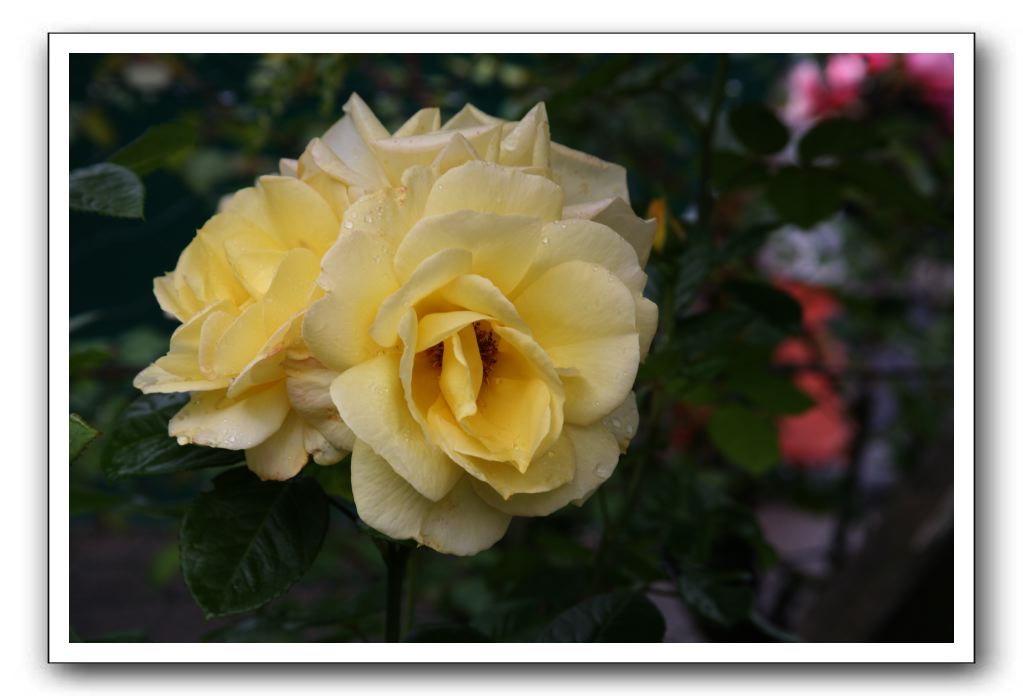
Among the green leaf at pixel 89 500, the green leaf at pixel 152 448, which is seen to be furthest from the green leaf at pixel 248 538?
the green leaf at pixel 89 500

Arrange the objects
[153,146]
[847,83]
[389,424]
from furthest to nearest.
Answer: [847,83] < [153,146] < [389,424]

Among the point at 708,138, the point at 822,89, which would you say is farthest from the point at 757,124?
the point at 822,89

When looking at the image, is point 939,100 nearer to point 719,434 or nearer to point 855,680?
point 719,434

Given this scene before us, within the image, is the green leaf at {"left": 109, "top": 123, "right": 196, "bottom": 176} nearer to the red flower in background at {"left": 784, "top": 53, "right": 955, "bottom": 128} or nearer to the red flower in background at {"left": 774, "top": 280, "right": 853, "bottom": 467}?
the red flower in background at {"left": 784, "top": 53, "right": 955, "bottom": 128}

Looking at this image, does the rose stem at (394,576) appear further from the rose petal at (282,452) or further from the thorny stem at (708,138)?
the thorny stem at (708,138)

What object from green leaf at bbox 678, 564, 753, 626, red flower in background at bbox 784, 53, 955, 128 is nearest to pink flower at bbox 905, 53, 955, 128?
red flower in background at bbox 784, 53, 955, 128

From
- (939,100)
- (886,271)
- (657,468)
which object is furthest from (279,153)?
(886,271)

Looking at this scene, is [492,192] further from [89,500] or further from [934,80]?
[934,80]

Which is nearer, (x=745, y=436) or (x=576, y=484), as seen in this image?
(x=576, y=484)
